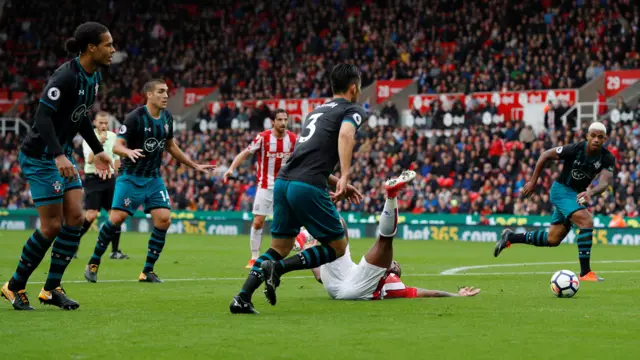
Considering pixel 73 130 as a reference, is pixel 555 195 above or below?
below

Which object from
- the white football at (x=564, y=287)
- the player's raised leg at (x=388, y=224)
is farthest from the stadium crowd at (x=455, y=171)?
the player's raised leg at (x=388, y=224)

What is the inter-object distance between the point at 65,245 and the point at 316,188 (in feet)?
7.79

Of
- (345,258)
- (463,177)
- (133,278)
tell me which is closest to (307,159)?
(345,258)

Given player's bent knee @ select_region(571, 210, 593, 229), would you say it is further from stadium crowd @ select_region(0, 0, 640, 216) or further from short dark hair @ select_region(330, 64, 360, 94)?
stadium crowd @ select_region(0, 0, 640, 216)

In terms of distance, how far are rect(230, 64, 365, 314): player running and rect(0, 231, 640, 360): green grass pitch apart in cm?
48

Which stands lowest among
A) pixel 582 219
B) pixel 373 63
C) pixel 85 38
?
pixel 582 219

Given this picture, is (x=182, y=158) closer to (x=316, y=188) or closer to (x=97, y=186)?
(x=316, y=188)

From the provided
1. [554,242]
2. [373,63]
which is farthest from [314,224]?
[373,63]

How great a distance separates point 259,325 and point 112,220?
592 cm

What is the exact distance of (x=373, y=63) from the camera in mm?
40688

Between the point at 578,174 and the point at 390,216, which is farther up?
the point at 578,174

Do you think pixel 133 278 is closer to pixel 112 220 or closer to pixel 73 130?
pixel 112 220

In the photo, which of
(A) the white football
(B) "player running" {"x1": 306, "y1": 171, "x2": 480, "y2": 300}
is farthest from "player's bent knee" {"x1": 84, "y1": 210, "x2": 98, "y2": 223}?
(A) the white football

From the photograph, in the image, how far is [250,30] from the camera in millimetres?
47156
